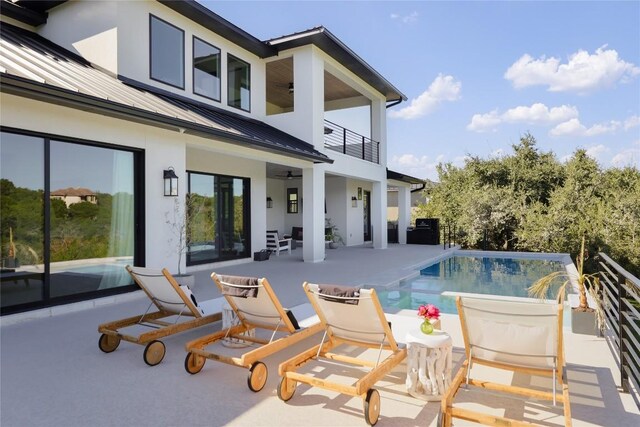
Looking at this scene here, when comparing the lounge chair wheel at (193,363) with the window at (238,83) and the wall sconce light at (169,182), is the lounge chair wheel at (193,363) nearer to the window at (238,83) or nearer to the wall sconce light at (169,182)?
the wall sconce light at (169,182)

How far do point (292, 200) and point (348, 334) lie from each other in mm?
15505

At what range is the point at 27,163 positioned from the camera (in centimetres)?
618

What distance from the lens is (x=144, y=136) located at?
773 cm

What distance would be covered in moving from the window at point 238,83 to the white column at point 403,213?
1091cm

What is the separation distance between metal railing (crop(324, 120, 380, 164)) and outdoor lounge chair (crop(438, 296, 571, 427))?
11749 mm

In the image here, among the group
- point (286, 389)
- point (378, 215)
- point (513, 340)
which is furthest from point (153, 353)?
point (378, 215)

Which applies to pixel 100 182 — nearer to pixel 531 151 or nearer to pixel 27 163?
pixel 27 163

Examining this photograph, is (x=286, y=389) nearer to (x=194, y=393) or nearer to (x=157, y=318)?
(x=194, y=393)

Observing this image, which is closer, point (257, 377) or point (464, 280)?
point (257, 377)

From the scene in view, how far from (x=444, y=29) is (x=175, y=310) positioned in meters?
13.1

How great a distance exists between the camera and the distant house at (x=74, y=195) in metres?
6.62

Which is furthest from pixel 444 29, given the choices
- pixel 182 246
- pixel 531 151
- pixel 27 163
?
pixel 27 163

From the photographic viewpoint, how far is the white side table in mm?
3533

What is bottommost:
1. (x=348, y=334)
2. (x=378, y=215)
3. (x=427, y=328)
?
(x=348, y=334)
